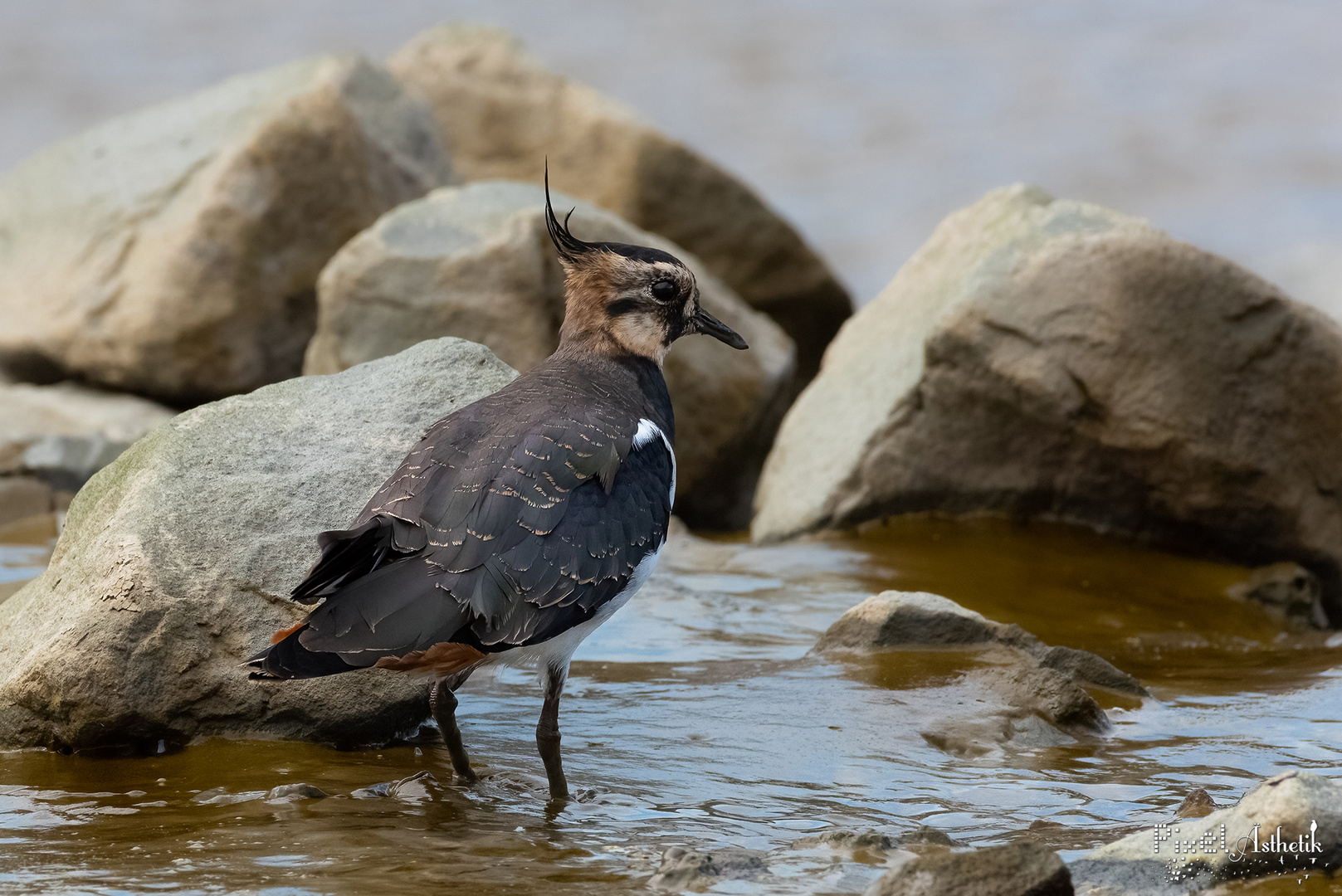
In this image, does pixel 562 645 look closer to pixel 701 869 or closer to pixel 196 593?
pixel 701 869

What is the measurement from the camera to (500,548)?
504cm

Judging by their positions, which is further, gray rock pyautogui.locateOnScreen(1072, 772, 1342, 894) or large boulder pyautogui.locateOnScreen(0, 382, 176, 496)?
large boulder pyautogui.locateOnScreen(0, 382, 176, 496)

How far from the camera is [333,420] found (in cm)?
613

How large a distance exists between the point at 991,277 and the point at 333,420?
177 inches

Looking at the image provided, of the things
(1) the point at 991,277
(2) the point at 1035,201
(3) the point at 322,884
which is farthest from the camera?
(2) the point at 1035,201

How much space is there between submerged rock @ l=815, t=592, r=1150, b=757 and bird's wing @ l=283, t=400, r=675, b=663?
1.53 meters

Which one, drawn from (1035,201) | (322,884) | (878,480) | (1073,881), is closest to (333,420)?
A: (322,884)

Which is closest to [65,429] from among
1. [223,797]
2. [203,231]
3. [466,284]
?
[203,231]

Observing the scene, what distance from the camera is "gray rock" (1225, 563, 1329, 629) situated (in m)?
8.48

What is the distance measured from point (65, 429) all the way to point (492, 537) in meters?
7.58

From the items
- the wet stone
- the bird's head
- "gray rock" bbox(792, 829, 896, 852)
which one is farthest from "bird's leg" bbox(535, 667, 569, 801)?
the bird's head

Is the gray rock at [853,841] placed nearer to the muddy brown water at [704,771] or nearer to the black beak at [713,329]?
the muddy brown water at [704,771]

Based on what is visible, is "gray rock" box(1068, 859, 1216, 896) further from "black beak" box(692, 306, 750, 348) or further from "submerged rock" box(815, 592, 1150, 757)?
"black beak" box(692, 306, 750, 348)

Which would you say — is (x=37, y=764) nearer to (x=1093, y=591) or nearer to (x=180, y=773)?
(x=180, y=773)
